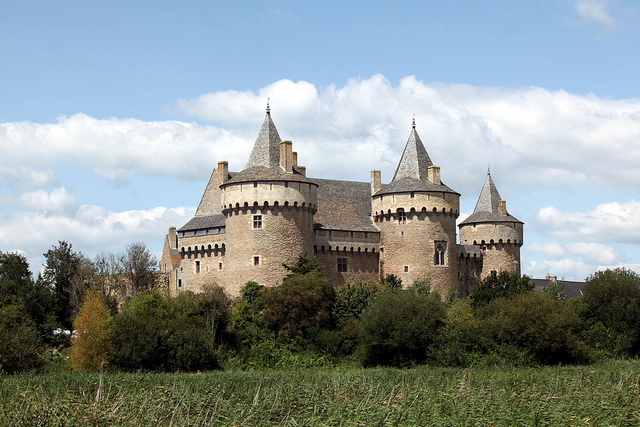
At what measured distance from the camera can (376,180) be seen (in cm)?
6075

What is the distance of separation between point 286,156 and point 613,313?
2211cm

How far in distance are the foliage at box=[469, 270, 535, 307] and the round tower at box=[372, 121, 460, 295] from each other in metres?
2.21

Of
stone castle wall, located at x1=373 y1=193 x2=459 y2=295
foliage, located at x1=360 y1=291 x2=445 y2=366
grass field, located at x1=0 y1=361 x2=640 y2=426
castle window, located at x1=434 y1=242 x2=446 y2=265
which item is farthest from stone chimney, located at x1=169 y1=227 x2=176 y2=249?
grass field, located at x1=0 y1=361 x2=640 y2=426

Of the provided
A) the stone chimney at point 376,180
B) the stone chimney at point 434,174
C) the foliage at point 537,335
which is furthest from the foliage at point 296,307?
the stone chimney at point 376,180

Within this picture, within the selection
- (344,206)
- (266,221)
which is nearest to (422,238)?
(344,206)

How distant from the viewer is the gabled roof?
53938 millimetres

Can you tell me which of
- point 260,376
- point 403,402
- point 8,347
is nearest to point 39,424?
point 403,402

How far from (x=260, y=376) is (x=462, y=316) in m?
15.2

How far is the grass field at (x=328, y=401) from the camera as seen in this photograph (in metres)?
25.9

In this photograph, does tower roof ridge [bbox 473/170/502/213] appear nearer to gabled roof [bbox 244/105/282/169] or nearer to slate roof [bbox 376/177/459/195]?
slate roof [bbox 376/177/459/195]

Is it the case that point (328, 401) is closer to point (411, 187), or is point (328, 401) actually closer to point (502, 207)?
point (411, 187)

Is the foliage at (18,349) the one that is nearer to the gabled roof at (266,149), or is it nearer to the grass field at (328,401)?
the grass field at (328,401)

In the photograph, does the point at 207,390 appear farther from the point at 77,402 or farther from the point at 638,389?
the point at 638,389

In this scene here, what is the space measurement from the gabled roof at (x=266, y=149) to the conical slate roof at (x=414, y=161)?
29.3 ft
